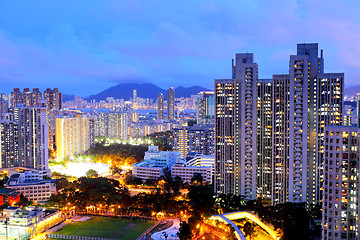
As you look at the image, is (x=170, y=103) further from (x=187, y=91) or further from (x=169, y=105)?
(x=187, y=91)

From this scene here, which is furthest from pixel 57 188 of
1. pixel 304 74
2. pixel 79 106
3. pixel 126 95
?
pixel 126 95

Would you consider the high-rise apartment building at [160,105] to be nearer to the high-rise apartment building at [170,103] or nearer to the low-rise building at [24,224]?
the high-rise apartment building at [170,103]

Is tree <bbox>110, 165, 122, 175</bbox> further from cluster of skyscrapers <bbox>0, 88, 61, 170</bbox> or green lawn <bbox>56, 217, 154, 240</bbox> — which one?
green lawn <bbox>56, 217, 154, 240</bbox>

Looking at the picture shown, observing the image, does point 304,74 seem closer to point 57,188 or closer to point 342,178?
point 342,178

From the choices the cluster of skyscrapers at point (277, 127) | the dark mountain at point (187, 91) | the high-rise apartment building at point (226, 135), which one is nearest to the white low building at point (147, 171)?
the cluster of skyscrapers at point (277, 127)

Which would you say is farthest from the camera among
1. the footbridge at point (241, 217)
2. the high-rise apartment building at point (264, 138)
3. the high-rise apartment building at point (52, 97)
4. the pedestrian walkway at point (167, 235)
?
the high-rise apartment building at point (52, 97)
